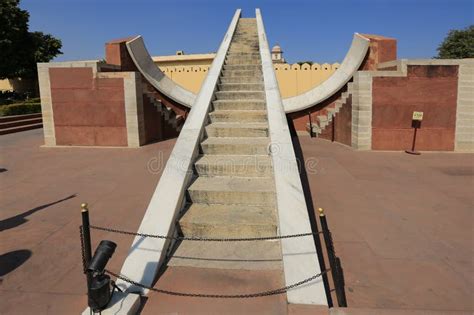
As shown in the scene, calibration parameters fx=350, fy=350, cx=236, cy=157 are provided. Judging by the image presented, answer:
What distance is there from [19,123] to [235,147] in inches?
520

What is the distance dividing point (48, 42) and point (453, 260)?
3468 centimetres

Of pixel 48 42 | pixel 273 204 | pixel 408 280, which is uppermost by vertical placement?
pixel 48 42

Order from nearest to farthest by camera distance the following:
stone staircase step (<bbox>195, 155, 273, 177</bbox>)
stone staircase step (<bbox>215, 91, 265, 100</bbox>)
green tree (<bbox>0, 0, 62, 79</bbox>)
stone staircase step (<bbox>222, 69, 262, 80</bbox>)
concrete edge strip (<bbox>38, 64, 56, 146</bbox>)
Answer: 1. stone staircase step (<bbox>195, 155, 273, 177</bbox>)
2. stone staircase step (<bbox>215, 91, 265, 100</bbox>)
3. stone staircase step (<bbox>222, 69, 262, 80</bbox>)
4. concrete edge strip (<bbox>38, 64, 56, 146</bbox>)
5. green tree (<bbox>0, 0, 62, 79</bbox>)

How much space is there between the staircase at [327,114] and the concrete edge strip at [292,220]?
4985 mm

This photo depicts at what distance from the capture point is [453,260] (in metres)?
3.31

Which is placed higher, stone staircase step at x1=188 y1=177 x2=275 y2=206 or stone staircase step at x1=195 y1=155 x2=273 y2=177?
stone staircase step at x1=195 y1=155 x2=273 y2=177

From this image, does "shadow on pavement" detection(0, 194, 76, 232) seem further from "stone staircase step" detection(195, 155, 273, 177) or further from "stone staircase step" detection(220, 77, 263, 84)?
"stone staircase step" detection(220, 77, 263, 84)

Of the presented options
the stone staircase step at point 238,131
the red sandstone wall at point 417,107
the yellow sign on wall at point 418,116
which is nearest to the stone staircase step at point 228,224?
the stone staircase step at point 238,131

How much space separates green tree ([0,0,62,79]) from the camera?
24.6 m

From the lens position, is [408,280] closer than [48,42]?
Yes

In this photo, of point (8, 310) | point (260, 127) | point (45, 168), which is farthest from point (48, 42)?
point (8, 310)

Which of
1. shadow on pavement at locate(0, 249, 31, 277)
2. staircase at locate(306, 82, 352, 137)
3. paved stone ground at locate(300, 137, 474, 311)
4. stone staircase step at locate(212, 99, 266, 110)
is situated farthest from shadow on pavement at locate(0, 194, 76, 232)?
staircase at locate(306, 82, 352, 137)

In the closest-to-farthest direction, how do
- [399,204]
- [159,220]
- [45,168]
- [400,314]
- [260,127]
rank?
[400,314] < [159,220] < [399,204] < [260,127] < [45,168]

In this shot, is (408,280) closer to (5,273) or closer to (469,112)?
(5,273)
